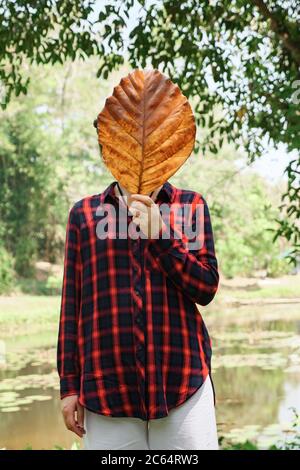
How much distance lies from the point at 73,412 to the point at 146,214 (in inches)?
13.5

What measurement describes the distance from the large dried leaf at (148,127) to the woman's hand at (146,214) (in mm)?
43

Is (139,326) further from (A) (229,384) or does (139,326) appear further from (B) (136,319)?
(A) (229,384)

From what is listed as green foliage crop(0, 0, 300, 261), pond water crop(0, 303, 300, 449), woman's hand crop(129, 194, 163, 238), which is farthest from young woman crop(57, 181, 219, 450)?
pond water crop(0, 303, 300, 449)

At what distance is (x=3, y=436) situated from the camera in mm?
5922

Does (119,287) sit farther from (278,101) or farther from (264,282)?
(264,282)

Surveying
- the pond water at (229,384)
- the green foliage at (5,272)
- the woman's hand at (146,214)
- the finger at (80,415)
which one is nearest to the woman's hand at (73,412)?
the finger at (80,415)

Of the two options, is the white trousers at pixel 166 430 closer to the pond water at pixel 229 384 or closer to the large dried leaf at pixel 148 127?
the large dried leaf at pixel 148 127

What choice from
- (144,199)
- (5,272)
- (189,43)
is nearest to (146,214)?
(144,199)

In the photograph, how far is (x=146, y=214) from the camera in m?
1.05

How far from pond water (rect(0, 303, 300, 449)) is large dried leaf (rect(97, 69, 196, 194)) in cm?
354

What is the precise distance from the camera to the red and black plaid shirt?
107 centimetres

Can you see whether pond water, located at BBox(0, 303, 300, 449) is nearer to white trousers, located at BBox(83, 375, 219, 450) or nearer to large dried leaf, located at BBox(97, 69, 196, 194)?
white trousers, located at BBox(83, 375, 219, 450)

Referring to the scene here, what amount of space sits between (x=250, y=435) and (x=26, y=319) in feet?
19.9

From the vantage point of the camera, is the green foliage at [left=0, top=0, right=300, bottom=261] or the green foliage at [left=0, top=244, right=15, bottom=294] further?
the green foliage at [left=0, top=244, right=15, bottom=294]
